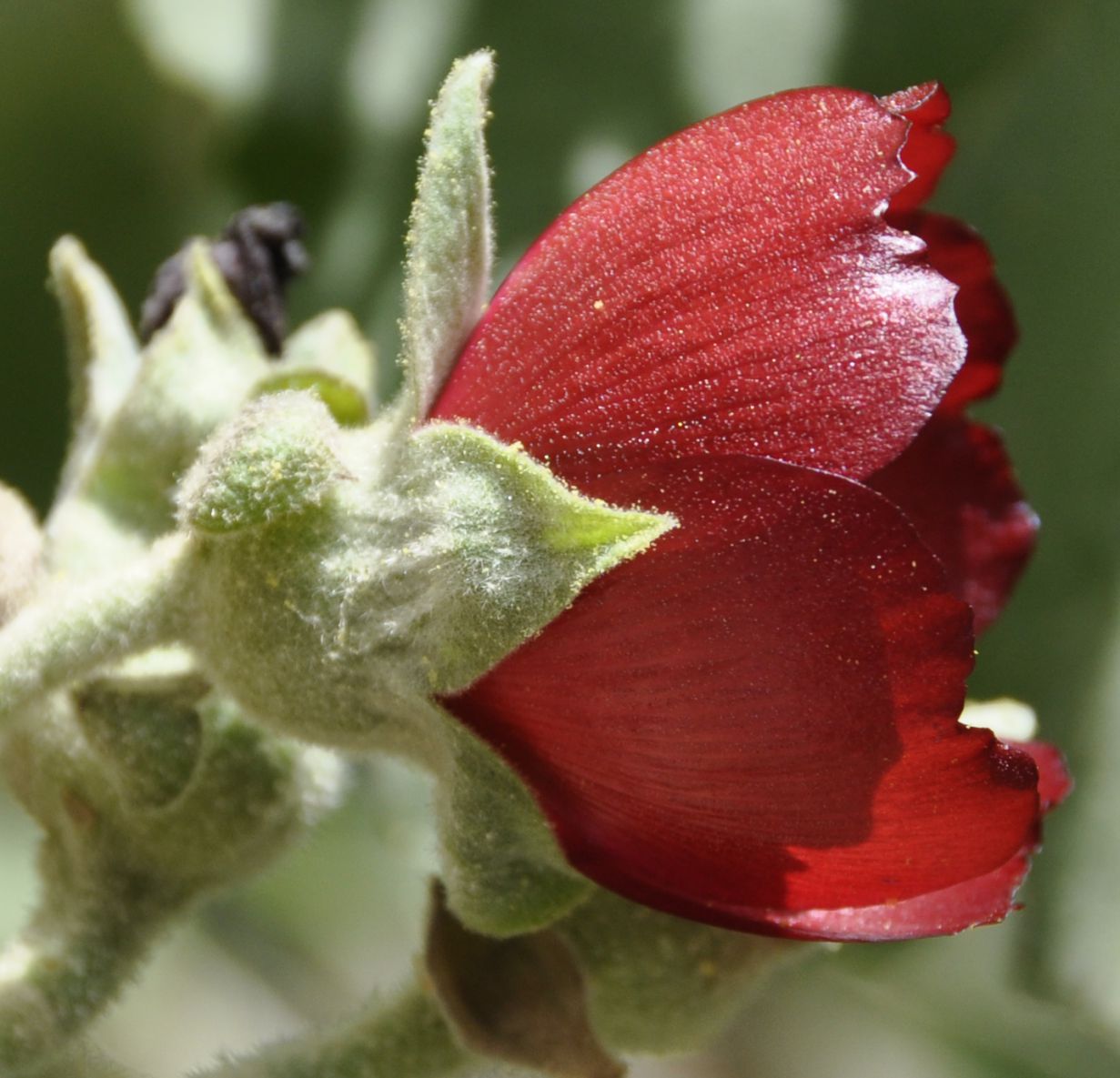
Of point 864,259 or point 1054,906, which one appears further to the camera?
point 1054,906

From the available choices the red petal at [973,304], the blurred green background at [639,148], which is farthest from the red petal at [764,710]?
the blurred green background at [639,148]

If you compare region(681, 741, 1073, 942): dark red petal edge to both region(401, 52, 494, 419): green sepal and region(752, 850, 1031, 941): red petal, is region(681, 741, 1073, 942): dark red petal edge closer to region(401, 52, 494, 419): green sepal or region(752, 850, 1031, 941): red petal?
region(752, 850, 1031, 941): red petal

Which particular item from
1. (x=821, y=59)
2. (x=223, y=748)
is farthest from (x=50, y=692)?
(x=821, y=59)

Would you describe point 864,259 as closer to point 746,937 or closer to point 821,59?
point 746,937

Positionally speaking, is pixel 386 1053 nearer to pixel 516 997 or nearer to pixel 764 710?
pixel 516 997

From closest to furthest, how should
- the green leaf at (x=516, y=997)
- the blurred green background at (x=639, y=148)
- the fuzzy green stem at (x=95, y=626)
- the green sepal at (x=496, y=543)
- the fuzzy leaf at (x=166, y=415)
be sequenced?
the green sepal at (x=496, y=543)
the fuzzy green stem at (x=95, y=626)
the green leaf at (x=516, y=997)
the fuzzy leaf at (x=166, y=415)
the blurred green background at (x=639, y=148)

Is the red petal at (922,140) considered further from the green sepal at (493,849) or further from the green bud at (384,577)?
the green sepal at (493,849)
